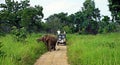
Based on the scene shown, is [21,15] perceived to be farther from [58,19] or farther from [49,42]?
[58,19]

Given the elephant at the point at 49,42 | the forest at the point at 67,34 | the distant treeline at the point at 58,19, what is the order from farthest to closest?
the distant treeline at the point at 58,19 < the elephant at the point at 49,42 < the forest at the point at 67,34

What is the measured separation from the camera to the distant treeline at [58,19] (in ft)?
154

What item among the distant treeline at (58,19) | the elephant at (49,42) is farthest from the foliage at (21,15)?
the elephant at (49,42)

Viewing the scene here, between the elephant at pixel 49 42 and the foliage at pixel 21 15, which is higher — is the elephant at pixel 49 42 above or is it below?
below

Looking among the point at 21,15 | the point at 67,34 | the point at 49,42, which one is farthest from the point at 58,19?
the point at 49,42

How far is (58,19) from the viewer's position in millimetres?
82562

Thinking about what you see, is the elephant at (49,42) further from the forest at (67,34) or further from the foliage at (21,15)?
the foliage at (21,15)

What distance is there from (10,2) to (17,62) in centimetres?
4213

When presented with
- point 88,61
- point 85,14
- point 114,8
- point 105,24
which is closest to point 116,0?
point 114,8

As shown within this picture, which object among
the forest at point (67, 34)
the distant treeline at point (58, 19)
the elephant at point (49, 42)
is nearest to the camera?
the forest at point (67, 34)

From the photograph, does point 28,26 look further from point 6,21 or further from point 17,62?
point 17,62

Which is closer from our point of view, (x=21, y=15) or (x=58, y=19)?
(x=21, y=15)

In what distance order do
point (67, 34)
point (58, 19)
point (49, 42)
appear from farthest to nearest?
point (58, 19), point (67, 34), point (49, 42)

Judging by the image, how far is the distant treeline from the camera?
46844 mm
